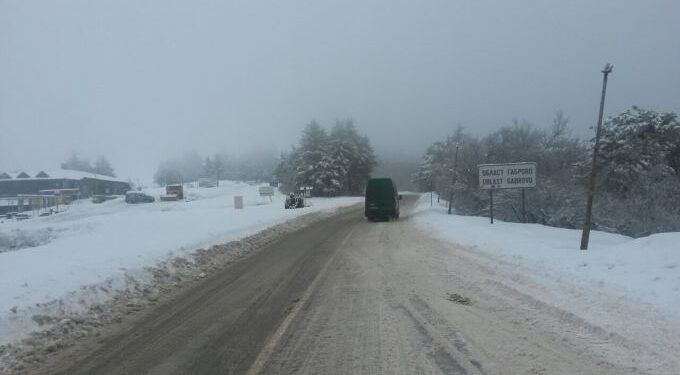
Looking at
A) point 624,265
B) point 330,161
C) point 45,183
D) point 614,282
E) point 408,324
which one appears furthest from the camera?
point 45,183

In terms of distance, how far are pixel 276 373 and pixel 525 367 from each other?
2623mm

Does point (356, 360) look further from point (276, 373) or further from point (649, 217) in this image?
point (649, 217)

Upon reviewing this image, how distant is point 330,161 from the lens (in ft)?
282

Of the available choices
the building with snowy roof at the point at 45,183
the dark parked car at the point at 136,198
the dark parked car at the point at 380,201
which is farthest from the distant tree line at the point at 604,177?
the building with snowy roof at the point at 45,183

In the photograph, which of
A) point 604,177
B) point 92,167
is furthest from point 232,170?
point 604,177

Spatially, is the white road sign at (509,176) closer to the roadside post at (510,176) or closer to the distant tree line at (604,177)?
the roadside post at (510,176)

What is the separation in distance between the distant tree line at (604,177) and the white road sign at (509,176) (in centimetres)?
1399

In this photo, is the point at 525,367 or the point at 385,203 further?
the point at 385,203

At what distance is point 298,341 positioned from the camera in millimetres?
6598

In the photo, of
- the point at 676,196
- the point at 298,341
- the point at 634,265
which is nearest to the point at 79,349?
the point at 298,341

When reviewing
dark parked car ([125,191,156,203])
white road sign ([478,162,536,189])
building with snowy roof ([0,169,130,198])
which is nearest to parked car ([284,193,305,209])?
white road sign ([478,162,536,189])

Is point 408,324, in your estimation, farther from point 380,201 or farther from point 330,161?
point 330,161

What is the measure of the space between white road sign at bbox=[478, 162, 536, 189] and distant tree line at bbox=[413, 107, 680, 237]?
45.9 feet

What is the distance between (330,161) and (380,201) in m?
52.1
